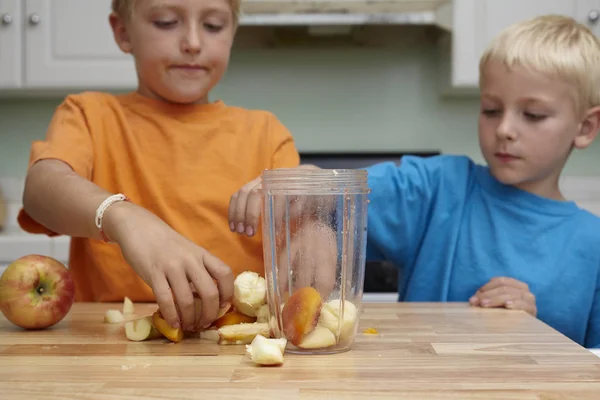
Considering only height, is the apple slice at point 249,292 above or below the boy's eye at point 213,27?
below

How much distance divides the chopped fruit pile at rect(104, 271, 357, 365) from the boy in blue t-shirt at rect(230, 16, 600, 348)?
0.59 meters

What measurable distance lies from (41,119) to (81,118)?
5.56 ft

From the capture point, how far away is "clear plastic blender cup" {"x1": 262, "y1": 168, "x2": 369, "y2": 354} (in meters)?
0.65

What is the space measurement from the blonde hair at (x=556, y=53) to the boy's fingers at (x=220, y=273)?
754mm

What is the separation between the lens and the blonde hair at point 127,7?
114cm

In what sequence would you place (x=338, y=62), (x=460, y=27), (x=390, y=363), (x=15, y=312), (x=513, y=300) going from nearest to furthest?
(x=390, y=363) → (x=15, y=312) → (x=513, y=300) → (x=460, y=27) → (x=338, y=62)

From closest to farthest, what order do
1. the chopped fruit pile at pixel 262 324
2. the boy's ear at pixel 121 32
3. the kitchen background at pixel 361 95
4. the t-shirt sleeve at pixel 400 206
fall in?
the chopped fruit pile at pixel 262 324 < the boy's ear at pixel 121 32 < the t-shirt sleeve at pixel 400 206 < the kitchen background at pixel 361 95

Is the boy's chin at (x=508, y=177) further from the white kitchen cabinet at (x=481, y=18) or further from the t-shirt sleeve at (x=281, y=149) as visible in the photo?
the white kitchen cabinet at (x=481, y=18)

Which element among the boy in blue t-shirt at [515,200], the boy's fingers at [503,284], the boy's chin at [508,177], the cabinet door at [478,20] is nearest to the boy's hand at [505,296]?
the boy's fingers at [503,284]

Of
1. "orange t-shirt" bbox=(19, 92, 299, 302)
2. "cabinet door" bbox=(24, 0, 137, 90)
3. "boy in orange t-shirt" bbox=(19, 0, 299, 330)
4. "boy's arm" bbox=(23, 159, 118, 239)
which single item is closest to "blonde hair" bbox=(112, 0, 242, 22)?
"boy in orange t-shirt" bbox=(19, 0, 299, 330)

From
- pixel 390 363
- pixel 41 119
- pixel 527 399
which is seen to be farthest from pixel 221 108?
pixel 41 119

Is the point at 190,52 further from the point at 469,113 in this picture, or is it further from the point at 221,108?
the point at 469,113

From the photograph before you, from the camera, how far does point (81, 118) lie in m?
1.15

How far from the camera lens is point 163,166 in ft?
3.88
